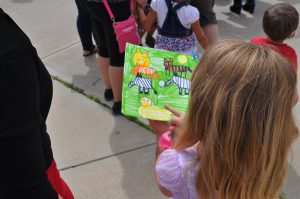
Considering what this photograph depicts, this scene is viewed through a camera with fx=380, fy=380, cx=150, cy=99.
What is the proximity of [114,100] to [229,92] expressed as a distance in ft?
7.47

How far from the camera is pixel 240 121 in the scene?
3.52 feet

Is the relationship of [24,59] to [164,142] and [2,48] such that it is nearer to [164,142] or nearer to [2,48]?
[2,48]

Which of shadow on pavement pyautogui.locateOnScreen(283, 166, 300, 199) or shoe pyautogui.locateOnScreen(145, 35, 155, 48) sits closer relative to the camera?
shadow on pavement pyautogui.locateOnScreen(283, 166, 300, 199)

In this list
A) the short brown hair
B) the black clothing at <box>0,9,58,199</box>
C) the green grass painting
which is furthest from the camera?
the short brown hair

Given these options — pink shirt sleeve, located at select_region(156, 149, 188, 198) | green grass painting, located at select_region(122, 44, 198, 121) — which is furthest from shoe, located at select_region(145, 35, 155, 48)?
pink shirt sleeve, located at select_region(156, 149, 188, 198)

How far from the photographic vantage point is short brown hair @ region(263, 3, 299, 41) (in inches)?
92.5

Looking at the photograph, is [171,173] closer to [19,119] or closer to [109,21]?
[19,119]

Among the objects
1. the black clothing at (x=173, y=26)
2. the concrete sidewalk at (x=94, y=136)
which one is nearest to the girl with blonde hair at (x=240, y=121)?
the concrete sidewalk at (x=94, y=136)

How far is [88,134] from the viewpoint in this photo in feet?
10.2

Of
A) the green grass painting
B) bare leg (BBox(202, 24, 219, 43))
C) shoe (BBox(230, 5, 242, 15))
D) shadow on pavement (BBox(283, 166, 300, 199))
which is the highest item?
the green grass painting

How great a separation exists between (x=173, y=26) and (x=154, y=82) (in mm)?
815

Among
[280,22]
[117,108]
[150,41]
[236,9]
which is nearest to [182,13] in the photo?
[280,22]

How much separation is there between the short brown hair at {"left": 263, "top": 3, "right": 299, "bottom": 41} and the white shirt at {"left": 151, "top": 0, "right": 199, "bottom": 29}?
482 mm

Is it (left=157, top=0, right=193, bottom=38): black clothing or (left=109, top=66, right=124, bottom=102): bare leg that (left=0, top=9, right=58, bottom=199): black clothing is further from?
(left=109, top=66, right=124, bottom=102): bare leg
